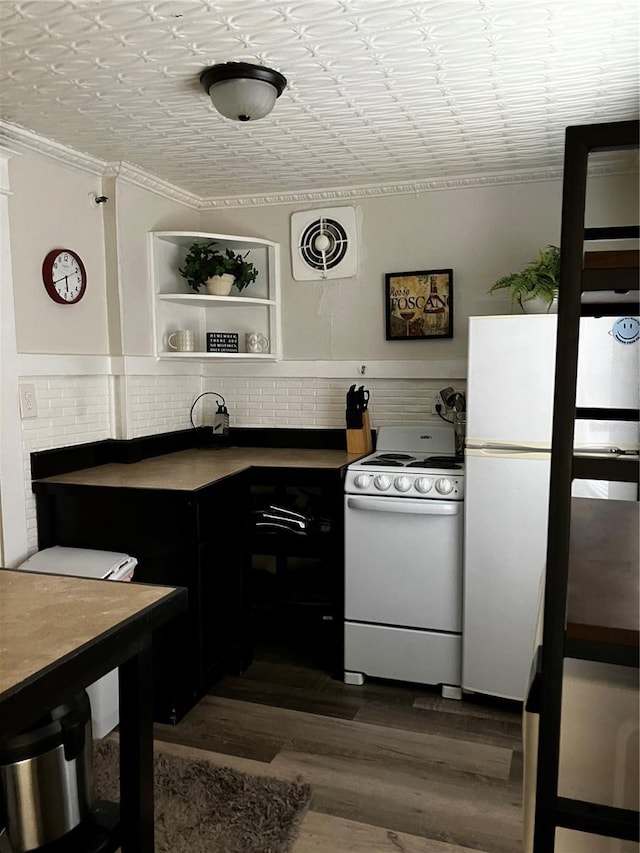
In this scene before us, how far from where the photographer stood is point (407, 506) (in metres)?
2.98

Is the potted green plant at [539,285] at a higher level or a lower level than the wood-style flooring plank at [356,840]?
higher

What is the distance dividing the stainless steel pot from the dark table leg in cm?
23

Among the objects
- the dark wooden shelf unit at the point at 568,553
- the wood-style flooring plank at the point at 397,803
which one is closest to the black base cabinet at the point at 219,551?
the wood-style flooring plank at the point at 397,803

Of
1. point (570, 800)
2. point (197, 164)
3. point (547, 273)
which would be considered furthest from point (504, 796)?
point (197, 164)

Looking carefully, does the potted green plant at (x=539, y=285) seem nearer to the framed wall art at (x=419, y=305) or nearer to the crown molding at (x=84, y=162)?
the framed wall art at (x=419, y=305)

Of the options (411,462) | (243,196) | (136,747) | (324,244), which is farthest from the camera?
(243,196)

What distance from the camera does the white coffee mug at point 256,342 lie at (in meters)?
3.89

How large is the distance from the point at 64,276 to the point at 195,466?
40.8 inches

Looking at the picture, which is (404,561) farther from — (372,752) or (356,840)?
(356,840)

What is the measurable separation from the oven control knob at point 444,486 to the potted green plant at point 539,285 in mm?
862

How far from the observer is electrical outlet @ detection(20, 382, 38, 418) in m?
2.87

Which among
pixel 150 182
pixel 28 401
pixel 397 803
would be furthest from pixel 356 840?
pixel 150 182

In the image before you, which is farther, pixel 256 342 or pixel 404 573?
pixel 256 342

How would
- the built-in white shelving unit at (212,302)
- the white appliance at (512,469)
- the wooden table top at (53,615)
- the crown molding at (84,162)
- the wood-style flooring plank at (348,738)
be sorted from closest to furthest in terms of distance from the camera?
the wooden table top at (53,615), the wood-style flooring plank at (348,738), the white appliance at (512,469), the crown molding at (84,162), the built-in white shelving unit at (212,302)
